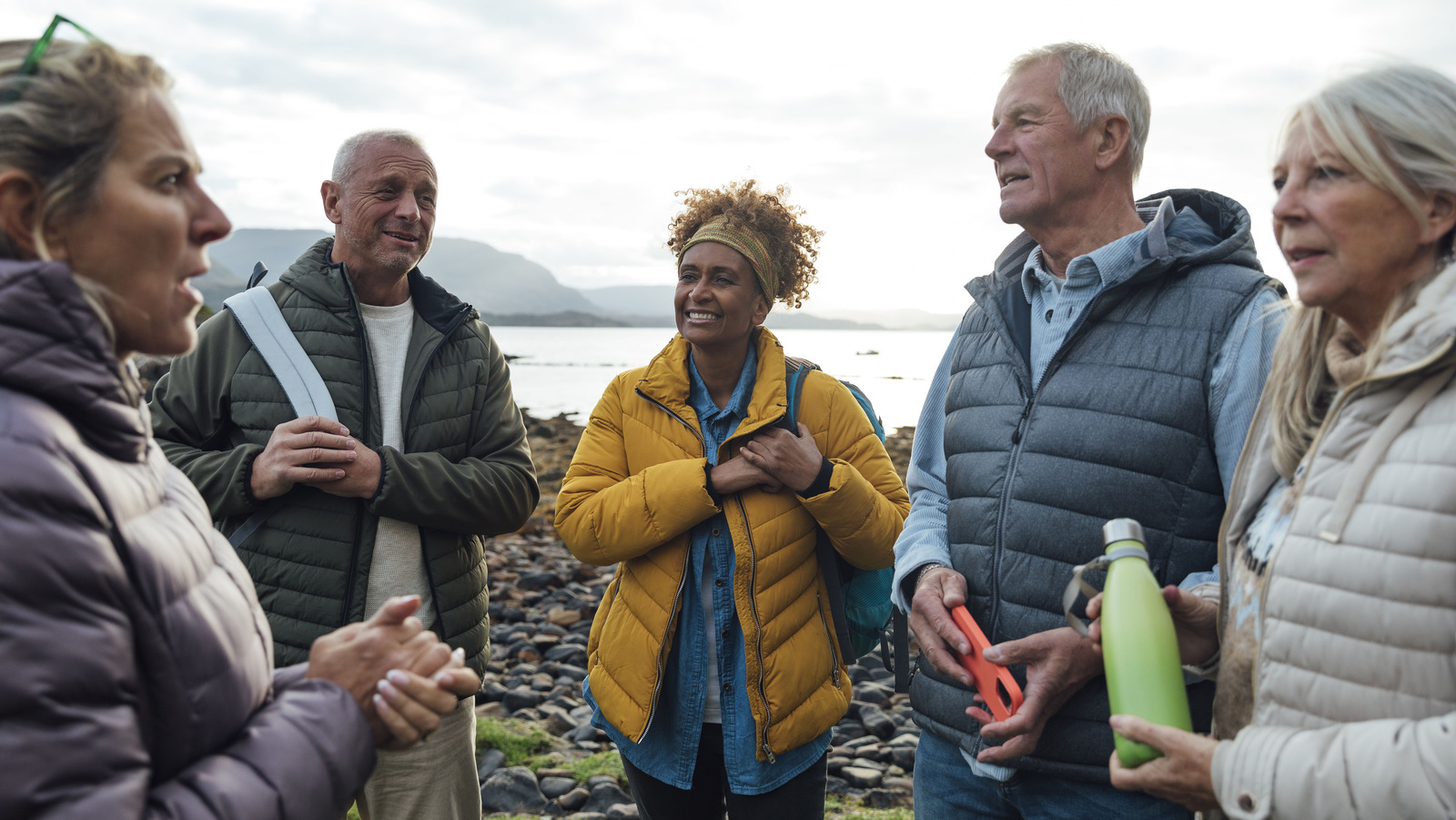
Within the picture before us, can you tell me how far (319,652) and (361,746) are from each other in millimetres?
217

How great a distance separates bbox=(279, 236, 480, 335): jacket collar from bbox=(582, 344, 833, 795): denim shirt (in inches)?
51.0

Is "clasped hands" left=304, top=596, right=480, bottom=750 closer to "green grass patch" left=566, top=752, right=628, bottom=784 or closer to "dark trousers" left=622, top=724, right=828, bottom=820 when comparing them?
"dark trousers" left=622, top=724, right=828, bottom=820

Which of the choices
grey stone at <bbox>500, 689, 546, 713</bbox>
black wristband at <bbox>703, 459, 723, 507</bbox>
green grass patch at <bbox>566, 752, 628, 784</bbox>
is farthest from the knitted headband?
grey stone at <bbox>500, 689, 546, 713</bbox>

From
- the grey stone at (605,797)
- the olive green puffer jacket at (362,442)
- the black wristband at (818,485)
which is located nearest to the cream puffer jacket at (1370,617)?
the black wristband at (818,485)

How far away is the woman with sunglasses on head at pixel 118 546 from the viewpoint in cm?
119

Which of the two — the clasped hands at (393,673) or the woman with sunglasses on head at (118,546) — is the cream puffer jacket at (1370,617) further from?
the woman with sunglasses on head at (118,546)

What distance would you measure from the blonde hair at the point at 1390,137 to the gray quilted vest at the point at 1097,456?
45 cm

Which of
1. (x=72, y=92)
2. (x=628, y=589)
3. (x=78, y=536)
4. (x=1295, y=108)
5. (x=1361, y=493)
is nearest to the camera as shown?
(x=78, y=536)

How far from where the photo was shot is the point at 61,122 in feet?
4.52

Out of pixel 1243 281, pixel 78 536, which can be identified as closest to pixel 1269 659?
pixel 1243 281

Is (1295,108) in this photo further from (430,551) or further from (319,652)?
(430,551)

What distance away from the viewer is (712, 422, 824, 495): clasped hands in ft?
9.80

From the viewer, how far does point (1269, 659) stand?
174 centimetres

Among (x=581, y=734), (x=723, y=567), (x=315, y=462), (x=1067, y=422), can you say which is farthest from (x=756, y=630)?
(x=581, y=734)
